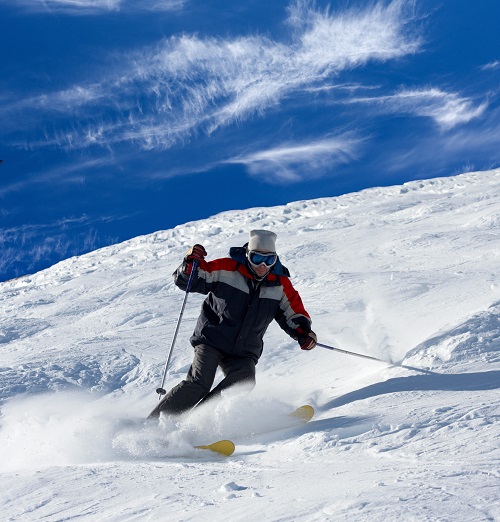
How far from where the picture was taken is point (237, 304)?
5.84 meters

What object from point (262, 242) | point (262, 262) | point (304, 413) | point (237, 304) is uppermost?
point (262, 242)

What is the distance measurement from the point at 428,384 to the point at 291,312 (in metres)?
1.37

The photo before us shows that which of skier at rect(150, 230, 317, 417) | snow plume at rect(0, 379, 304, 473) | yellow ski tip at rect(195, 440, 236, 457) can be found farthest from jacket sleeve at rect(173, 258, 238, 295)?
yellow ski tip at rect(195, 440, 236, 457)

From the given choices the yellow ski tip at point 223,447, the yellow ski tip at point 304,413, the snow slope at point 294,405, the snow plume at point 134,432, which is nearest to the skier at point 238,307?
the snow plume at point 134,432

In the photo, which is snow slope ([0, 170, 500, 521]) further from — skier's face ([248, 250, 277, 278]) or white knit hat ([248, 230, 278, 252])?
white knit hat ([248, 230, 278, 252])

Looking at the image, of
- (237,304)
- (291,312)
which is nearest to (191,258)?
(237,304)

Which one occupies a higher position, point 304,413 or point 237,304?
point 237,304

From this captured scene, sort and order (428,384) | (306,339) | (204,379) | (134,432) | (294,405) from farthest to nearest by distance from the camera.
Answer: (306,339) → (294,405) → (204,379) → (428,384) → (134,432)

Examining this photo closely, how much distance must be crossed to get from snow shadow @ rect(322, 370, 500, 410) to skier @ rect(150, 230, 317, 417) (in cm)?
65

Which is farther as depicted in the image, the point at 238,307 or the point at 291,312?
the point at 291,312

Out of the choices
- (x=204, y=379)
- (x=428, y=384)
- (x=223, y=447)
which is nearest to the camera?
(x=223, y=447)

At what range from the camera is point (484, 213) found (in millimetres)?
17422

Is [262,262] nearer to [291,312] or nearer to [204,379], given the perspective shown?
[291,312]

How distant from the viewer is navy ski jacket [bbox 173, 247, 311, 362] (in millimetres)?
5844
